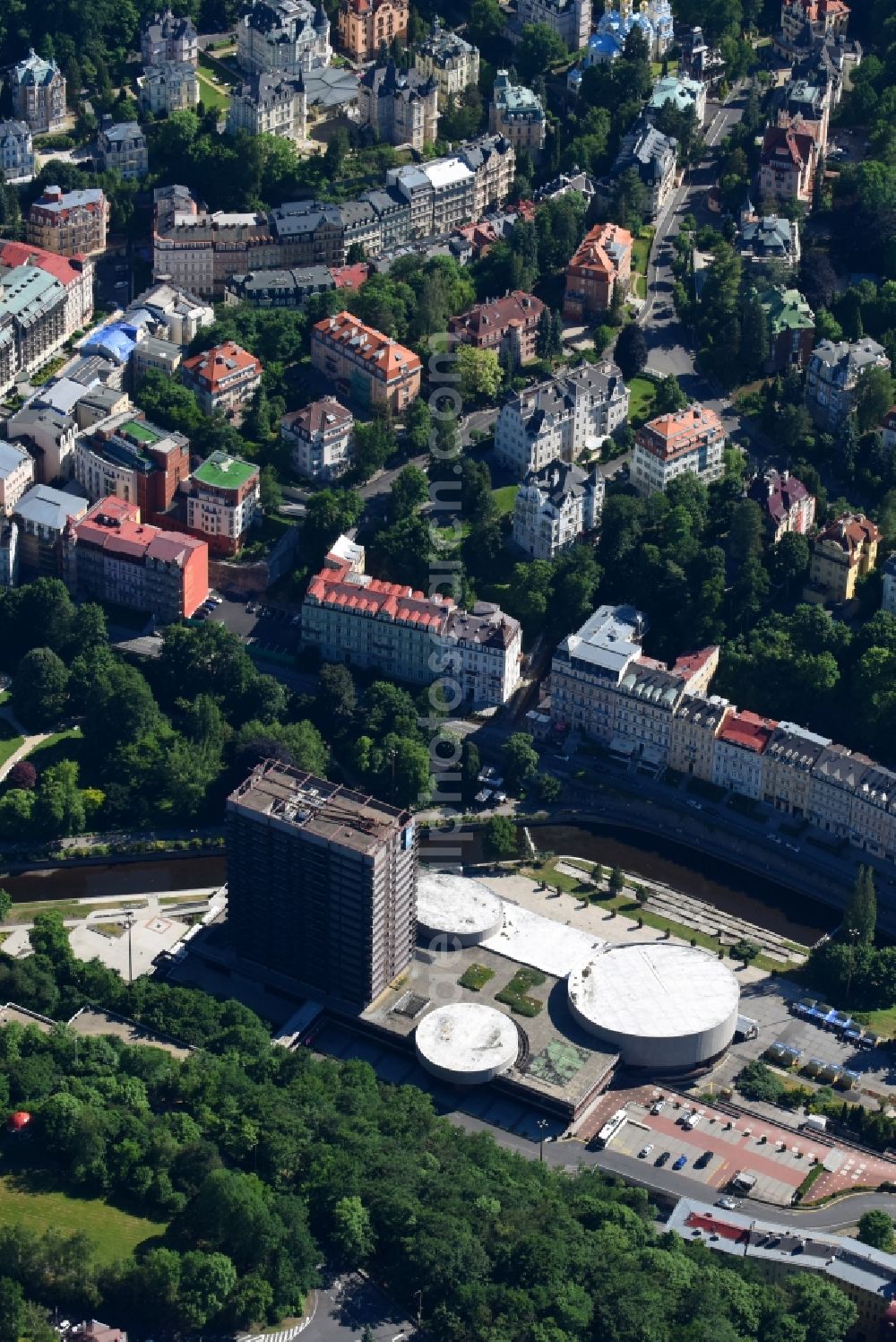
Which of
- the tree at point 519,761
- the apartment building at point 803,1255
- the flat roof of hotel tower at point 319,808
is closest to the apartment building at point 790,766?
the tree at point 519,761

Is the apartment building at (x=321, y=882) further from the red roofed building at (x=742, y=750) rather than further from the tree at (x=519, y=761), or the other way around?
the red roofed building at (x=742, y=750)

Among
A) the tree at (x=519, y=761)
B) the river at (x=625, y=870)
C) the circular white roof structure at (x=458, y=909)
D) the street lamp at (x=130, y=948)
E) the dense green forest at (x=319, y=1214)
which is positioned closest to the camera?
the dense green forest at (x=319, y=1214)

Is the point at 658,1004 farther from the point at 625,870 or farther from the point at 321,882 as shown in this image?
the point at 321,882

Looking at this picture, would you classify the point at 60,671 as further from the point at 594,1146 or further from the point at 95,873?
the point at 594,1146

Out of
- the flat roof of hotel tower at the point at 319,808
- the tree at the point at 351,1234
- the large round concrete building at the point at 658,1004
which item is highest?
the flat roof of hotel tower at the point at 319,808

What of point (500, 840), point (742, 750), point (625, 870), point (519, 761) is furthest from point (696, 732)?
point (500, 840)
